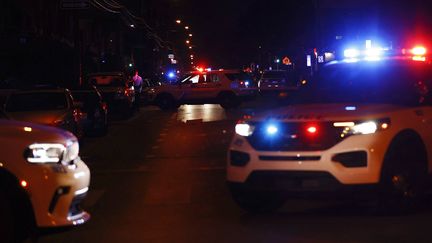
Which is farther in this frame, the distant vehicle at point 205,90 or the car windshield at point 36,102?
the distant vehicle at point 205,90

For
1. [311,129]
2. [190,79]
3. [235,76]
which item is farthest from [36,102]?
[235,76]

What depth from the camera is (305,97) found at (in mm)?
9688

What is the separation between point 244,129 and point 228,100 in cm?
2715

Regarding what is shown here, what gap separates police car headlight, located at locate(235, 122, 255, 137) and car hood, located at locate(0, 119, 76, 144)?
2.32m

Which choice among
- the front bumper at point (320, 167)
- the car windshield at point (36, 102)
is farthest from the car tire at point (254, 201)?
the car windshield at point (36, 102)

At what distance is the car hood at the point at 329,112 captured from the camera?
820 centimetres

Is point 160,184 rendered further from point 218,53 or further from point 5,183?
point 218,53

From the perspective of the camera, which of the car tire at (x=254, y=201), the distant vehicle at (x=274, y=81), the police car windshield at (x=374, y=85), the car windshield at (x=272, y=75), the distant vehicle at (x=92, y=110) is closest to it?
the car tire at (x=254, y=201)

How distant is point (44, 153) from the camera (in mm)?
6652

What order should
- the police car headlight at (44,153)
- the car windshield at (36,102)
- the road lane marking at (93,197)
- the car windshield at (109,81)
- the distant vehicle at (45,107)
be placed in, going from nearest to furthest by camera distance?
1. the police car headlight at (44,153)
2. the road lane marking at (93,197)
3. the distant vehicle at (45,107)
4. the car windshield at (36,102)
5. the car windshield at (109,81)


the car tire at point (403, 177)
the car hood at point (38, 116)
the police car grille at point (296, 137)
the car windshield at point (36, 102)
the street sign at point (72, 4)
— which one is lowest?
the car tire at point (403, 177)

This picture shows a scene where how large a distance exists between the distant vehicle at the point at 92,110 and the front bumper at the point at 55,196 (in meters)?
13.9

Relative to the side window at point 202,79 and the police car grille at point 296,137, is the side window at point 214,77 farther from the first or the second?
the police car grille at point 296,137

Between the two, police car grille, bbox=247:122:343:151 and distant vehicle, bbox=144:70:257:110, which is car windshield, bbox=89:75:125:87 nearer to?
distant vehicle, bbox=144:70:257:110
